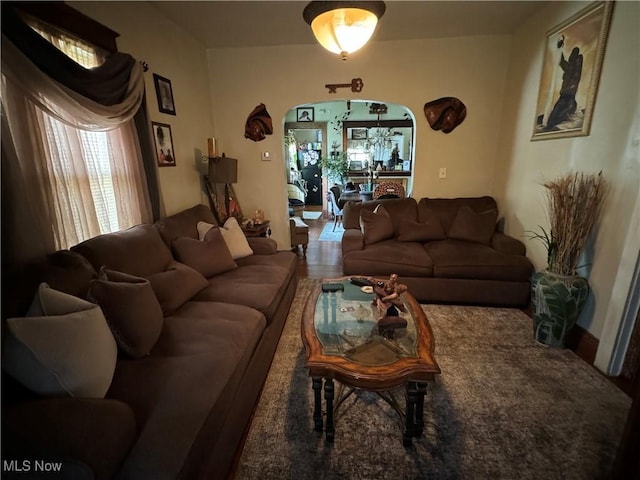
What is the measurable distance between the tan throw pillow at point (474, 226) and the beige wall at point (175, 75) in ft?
9.84

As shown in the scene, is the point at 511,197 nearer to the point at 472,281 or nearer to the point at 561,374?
the point at 472,281

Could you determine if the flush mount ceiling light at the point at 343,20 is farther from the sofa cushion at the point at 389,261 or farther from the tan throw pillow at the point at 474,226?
the tan throw pillow at the point at 474,226

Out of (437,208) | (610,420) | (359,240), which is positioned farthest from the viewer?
(437,208)

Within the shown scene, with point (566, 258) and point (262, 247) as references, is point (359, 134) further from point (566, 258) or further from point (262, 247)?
point (566, 258)

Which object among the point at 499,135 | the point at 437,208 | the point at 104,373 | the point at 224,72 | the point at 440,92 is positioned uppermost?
the point at 224,72

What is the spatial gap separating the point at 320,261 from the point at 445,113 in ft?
8.01

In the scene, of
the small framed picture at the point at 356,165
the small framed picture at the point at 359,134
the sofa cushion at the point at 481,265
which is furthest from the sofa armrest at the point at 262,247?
the small framed picture at the point at 359,134

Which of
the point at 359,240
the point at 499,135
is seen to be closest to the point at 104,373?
the point at 359,240

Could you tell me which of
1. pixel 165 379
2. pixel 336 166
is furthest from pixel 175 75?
pixel 336 166

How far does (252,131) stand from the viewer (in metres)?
3.90

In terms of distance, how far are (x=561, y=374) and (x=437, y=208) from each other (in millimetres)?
2012

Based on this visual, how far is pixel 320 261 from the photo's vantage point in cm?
427

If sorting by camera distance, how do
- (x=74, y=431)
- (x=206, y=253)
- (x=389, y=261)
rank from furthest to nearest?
(x=389, y=261) → (x=206, y=253) → (x=74, y=431)

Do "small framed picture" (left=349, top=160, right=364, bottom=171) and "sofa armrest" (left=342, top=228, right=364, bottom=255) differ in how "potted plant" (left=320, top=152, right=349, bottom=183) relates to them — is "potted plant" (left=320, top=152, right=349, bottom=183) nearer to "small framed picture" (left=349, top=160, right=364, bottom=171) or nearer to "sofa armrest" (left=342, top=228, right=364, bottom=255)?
"small framed picture" (left=349, top=160, right=364, bottom=171)
